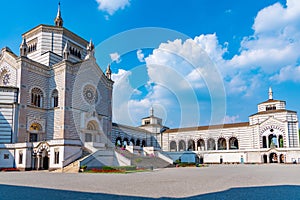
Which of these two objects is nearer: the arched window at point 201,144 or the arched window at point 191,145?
the arched window at point 191,145

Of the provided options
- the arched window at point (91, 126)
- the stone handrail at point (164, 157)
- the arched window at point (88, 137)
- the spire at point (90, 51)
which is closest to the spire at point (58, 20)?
the spire at point (90, 51)

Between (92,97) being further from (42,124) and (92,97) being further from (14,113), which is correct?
(14,113)

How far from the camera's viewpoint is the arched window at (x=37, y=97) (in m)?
36.3

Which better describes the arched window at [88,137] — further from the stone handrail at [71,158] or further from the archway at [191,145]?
the archway at [191,145]

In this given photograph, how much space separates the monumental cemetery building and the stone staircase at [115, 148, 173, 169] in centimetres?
59

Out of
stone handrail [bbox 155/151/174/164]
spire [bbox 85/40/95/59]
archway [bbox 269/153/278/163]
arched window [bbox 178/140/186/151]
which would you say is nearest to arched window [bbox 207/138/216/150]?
arched window [bbox 178/140/186/151]

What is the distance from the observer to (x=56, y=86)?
1467 inches

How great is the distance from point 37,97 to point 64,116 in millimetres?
5313

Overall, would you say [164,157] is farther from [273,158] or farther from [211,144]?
[211,144]

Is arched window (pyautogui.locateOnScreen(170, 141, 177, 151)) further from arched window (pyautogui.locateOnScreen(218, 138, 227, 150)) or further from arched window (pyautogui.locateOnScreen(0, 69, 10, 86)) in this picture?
arched window (pyautogui.locateOnScreen(0, 69, 10, 86))

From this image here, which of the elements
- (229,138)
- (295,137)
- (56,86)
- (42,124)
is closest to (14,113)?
(42,124)

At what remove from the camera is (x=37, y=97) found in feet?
121

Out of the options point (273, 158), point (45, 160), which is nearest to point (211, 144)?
point (273, 158)

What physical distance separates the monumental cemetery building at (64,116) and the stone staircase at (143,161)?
0.59 m
